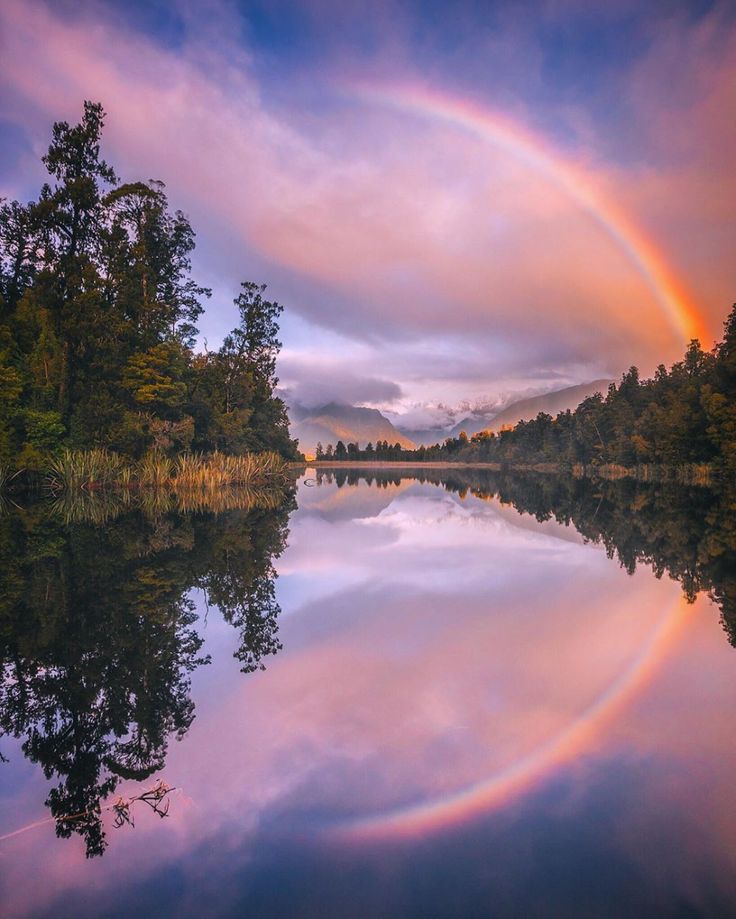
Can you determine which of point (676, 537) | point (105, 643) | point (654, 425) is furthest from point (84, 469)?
point (654, 425)

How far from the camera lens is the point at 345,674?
481 centimetres

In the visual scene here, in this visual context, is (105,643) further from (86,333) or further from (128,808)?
(86,333)

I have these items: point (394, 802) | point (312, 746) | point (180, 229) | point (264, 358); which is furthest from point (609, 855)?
point (264, 358)

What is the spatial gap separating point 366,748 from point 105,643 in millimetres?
3277

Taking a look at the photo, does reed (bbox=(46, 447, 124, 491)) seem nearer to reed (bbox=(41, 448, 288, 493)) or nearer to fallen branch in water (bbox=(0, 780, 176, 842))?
reed (bbox=(41, 448, 288, 493))

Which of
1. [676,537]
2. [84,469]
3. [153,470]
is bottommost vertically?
[676,537]

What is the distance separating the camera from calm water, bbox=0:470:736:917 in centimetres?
236

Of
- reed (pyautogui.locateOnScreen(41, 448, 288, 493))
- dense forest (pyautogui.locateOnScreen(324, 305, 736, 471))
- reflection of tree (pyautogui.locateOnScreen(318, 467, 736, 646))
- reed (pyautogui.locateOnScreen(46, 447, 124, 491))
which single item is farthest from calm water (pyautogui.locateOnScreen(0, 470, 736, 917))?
dense forest (pyautogui.locateOnScreen(324, 305, 736, 471))

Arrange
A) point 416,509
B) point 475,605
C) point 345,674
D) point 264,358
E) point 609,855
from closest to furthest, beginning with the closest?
1. point 609,855
2. point 345,674
3. point 475,605
4. point 416,509
5. point 264,358

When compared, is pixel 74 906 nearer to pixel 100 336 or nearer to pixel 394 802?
pixel 394 802

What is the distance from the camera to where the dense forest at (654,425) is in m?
42.8

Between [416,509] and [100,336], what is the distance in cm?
1854

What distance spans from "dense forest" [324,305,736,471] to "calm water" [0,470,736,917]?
1627 inches

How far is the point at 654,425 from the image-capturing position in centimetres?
5738
